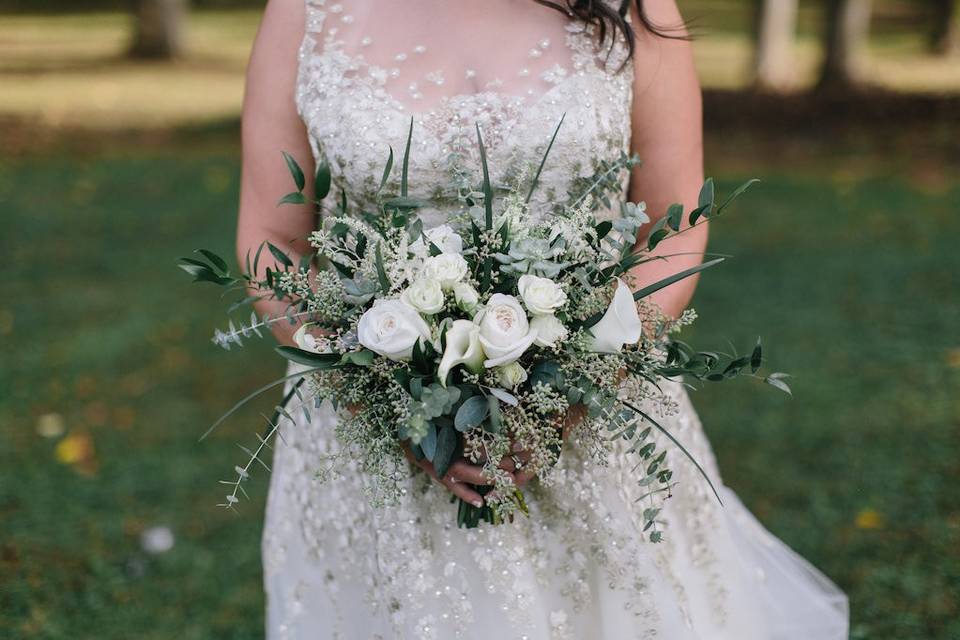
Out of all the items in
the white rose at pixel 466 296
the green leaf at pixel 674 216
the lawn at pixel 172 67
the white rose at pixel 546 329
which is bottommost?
the lawn at pixel 172 67

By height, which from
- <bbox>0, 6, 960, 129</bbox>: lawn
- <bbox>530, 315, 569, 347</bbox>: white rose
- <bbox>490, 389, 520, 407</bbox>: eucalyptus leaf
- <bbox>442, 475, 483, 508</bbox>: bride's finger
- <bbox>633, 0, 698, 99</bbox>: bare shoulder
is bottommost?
<bbox>0, 6, 960, 129</bbox>: lawn

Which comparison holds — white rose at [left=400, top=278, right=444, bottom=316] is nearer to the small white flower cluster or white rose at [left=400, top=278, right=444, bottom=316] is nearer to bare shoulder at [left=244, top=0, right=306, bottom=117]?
the small white flower cluster

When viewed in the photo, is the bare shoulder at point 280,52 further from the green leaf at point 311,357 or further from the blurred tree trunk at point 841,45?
the blurred tree trunk at point 841,45

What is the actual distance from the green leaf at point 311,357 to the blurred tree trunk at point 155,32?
20043mm

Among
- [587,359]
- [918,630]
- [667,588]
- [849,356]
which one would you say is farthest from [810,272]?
[587,359]

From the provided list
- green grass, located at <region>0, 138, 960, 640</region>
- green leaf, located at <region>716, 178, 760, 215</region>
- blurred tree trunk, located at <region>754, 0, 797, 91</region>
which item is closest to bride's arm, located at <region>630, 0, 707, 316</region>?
green leaf, located at <region>716, 178, 760, 215</region>

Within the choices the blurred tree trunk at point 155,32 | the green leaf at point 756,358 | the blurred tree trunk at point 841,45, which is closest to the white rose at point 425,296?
the green leaf at point 756,358

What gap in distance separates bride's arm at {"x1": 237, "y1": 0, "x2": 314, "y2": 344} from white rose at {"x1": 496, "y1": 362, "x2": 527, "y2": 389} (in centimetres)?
81

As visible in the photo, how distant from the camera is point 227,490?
483 centimetres

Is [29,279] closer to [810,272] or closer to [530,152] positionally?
[810,272]

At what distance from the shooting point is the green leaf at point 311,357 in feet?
6.28

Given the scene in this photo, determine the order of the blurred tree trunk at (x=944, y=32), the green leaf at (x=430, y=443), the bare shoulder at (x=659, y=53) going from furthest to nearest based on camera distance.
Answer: the blurred tree trunk at (x=944, y=32)
the bare shoulder at (x=659, y=53)
the green leaf at (x=430, y=443)

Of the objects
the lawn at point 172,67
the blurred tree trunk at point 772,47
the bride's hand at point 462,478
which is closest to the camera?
the bride's hand at point 462,478

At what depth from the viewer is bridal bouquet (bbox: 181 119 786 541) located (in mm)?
1821
